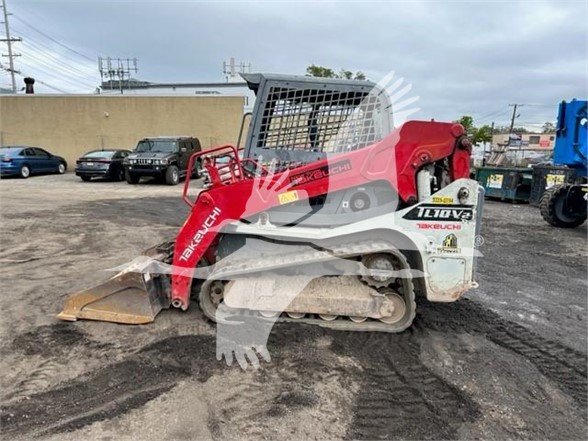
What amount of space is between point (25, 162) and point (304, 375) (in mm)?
A: 19035

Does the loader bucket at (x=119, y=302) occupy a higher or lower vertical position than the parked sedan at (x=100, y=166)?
lower

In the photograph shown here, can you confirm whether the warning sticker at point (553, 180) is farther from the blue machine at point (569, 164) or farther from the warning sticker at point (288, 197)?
the warning sticker at point (288, 197)

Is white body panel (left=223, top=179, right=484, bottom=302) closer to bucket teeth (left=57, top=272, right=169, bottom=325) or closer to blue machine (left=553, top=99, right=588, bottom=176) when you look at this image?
bucket teeth (left=57, top=272, right=169, bottom=325)

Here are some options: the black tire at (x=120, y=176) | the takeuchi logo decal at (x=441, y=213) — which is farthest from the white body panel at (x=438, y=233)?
the black tire at (x=120, y=176)

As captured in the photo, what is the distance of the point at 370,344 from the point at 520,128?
2947 inches

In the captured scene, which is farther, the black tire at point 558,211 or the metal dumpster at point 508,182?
the metal dumpster at point 508,182

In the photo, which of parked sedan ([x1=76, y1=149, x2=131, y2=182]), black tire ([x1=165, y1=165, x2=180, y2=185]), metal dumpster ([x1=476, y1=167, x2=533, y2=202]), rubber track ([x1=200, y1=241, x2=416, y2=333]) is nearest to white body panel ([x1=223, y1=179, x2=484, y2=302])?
rubber track ([x1=200, y1=241, x2=416, y2=333])

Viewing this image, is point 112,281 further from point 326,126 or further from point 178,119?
point 178,119

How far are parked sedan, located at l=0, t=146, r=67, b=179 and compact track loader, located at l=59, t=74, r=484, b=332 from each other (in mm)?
16660

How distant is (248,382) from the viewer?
3.02 metres

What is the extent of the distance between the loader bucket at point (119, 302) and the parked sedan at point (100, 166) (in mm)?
14656

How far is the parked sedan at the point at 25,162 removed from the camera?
1738 cm

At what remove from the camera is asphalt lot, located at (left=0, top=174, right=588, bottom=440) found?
8.54ft

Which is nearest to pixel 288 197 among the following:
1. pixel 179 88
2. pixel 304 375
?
pixel 304 375
